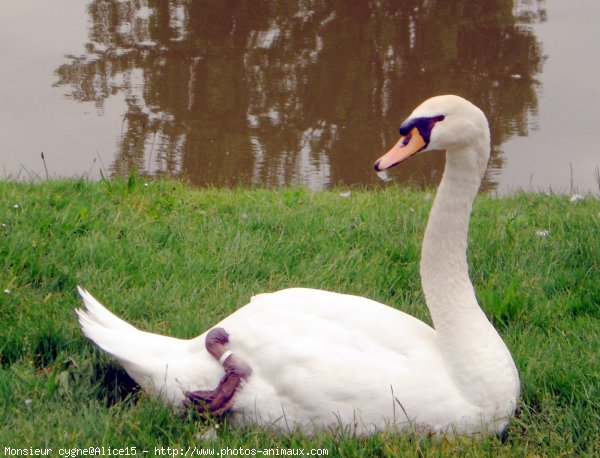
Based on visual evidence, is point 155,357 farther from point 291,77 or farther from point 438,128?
point 291,77

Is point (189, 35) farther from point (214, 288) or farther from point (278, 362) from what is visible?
point (278, 362)

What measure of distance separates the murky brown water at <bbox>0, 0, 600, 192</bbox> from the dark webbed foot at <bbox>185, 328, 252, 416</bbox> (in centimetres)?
332

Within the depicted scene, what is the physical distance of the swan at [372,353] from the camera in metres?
2.86

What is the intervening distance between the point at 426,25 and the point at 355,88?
8.04 ft

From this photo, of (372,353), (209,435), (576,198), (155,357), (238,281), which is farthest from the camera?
(576,198)

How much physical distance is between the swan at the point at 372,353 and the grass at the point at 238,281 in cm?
8

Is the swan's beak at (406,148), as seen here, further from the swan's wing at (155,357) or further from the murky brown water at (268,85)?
the murky brown water at (268,85)

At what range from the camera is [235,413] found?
2969 millimetres

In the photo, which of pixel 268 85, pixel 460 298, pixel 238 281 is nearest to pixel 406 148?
pixel 460 298

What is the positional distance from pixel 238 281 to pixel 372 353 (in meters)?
1.41

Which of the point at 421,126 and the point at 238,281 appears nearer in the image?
the point at 421,126

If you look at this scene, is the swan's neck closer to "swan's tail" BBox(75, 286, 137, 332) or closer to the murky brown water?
"swan's tail" BBox(75, 286, 137, 332)

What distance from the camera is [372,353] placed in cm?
297

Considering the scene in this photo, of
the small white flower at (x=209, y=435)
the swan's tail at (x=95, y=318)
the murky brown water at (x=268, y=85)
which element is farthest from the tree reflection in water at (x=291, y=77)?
the small white flower at (x=209, y=435)
